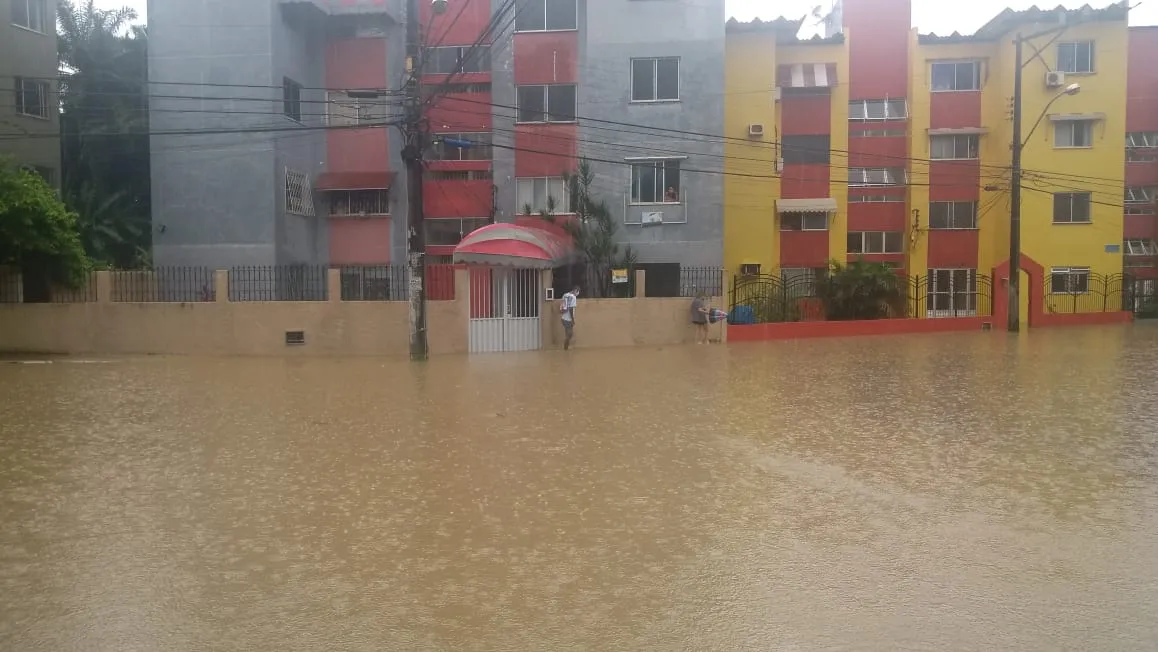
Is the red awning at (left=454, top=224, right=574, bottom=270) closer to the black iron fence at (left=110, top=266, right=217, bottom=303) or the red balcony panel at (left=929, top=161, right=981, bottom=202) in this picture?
the black iron fence at (left=110, top=266, right=217, bottom=303)

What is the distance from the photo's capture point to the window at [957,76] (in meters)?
33.3

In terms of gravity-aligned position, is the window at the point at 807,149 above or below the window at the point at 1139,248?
above

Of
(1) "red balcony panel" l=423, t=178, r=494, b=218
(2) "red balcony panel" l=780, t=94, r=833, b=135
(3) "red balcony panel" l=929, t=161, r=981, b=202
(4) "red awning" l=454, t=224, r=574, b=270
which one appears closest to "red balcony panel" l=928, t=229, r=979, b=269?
(3) "red balcony panel" l=929, t=161, r=981, b=202

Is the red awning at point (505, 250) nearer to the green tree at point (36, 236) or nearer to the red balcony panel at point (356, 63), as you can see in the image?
the green tree at point (36, 236)

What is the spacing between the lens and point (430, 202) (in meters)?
29.7

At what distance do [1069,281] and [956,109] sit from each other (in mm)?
7644

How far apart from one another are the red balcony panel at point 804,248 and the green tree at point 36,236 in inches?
853

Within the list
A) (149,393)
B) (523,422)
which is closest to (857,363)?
Answer: (523,422)

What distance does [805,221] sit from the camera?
3241 centimetres

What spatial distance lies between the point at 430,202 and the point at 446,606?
25.6 m

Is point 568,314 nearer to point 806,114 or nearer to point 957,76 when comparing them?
point 806,114

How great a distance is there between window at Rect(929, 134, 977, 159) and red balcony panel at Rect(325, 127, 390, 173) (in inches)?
761

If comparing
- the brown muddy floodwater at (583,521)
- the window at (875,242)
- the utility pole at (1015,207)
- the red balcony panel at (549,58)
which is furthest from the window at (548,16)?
the brown muddy floodwater at (583,521)

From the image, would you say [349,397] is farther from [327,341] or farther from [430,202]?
[430,202]
